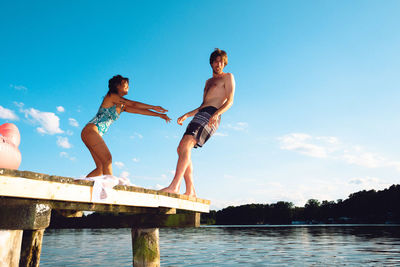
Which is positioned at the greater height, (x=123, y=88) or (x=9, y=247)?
(x=123, y=88)

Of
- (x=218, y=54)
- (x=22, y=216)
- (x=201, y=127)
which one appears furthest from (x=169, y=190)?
(x=22, y=216)

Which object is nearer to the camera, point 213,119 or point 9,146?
point 9,146

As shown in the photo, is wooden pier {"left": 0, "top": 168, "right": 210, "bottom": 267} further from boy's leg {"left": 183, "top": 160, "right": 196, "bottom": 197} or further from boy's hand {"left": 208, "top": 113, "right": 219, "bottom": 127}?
boy's hand {"left": 208, "top": 113, "right": 219, "bottom": 127}

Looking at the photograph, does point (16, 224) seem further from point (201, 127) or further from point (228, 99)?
point (228, 99)

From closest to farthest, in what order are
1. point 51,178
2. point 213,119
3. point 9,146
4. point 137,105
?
point 51,178, point 9,146, point 213,119, point 137,105

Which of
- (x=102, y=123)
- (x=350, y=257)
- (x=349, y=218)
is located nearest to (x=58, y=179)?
(x=102, y=123)

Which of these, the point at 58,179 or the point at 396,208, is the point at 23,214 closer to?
the point at 58,179

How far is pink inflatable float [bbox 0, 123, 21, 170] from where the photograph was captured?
14.3ft

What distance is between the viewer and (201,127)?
7047 millimetres

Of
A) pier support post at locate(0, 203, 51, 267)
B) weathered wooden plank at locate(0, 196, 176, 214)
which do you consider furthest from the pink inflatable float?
pier support post at locate(0, 203, 51, 267)

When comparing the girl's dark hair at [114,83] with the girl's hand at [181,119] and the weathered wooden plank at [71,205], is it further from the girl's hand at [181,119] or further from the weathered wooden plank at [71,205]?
the weathered wooden plank at [71,205]

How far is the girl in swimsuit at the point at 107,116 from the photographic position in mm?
6699

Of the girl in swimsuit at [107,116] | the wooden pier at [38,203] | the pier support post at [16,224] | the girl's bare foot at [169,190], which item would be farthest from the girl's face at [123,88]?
the pier support post at [16,224]

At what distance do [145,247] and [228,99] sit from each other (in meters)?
3.91
